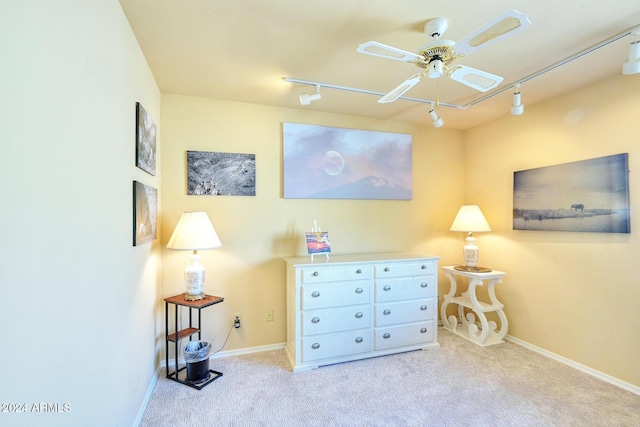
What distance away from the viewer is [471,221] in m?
3.19

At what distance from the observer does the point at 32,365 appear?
32.4 inches

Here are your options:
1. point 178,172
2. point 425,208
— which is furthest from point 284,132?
point 425,208

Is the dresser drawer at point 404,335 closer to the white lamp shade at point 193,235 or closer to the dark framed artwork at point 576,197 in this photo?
the dark framed artwork at point 576,197

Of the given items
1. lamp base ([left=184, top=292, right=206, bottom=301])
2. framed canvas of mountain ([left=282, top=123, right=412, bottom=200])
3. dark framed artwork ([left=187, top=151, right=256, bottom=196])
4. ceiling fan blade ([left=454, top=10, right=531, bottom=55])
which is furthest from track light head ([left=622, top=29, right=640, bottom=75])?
lamp base ([left=184, top=292, right=206, bottom=301])

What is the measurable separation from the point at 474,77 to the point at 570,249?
2010 mm

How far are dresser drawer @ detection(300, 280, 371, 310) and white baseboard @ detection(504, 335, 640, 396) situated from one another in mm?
1755

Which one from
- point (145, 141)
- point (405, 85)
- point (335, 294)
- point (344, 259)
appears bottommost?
point (335, 294)

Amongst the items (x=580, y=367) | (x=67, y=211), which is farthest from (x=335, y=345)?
(x=67, y=211)

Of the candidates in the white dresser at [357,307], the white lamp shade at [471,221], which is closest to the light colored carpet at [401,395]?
the white dresser at [357,307]

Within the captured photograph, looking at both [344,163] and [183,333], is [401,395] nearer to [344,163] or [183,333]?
[183,333]

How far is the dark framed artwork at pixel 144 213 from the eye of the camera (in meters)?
1.80

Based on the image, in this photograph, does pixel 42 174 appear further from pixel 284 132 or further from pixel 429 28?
pixel 284 132

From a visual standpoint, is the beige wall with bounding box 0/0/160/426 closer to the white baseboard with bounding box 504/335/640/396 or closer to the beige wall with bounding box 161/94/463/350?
the beige wall with bounding box 161/94/463/350

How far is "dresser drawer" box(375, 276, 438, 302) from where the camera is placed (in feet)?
9.18
